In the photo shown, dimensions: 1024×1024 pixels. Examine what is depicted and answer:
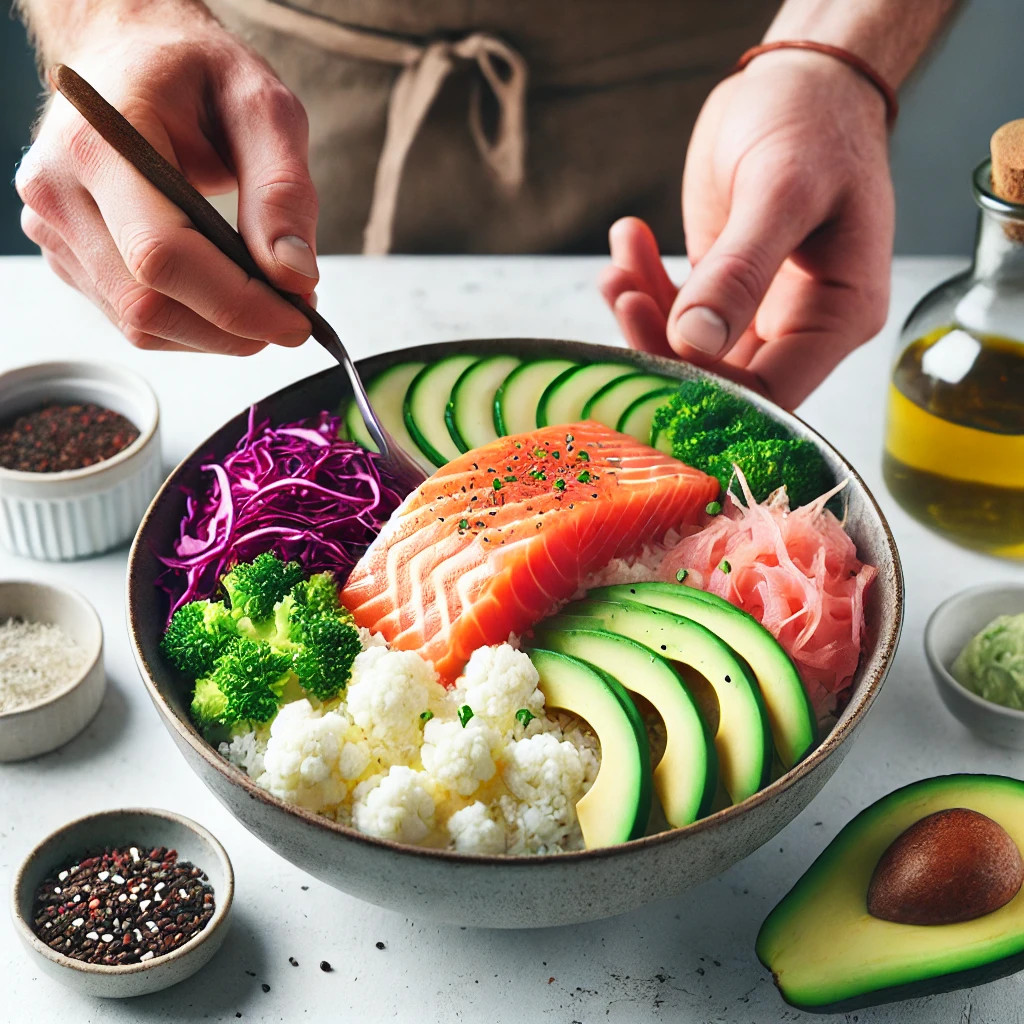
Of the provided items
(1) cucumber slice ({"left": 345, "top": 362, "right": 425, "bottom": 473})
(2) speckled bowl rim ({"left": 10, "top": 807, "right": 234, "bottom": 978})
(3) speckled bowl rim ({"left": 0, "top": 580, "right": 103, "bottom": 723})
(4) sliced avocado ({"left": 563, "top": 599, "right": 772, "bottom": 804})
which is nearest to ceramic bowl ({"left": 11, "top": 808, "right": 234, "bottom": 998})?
(2) speckled bowl rim ({"left": 10, "top": 807, "right": 234, "bottom": 978})

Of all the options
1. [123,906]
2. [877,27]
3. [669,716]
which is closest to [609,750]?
[669,716]

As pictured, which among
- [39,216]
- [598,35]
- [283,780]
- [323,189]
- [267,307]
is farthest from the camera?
[323,189]

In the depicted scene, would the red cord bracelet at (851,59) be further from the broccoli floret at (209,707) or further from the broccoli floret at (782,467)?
the broccoli floret at (209,707)

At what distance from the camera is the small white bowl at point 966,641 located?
2.37 meters

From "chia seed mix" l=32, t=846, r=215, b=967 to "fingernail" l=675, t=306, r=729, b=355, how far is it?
5.10ft

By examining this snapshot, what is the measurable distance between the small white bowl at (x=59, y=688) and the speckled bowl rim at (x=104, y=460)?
0.28m

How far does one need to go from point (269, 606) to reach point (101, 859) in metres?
0.54

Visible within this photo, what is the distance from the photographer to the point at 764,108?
310 cm

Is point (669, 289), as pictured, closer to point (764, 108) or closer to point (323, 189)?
point (764, 108)

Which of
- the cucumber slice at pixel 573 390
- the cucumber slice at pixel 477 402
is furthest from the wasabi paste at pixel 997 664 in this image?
the cucumber slice at pixel 477 402

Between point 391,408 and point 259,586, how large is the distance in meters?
0.68

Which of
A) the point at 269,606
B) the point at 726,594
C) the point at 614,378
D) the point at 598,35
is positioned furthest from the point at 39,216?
the point at 598,35

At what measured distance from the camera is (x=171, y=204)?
213 centimetres

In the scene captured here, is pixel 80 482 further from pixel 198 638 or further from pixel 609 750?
pixel 609 750
